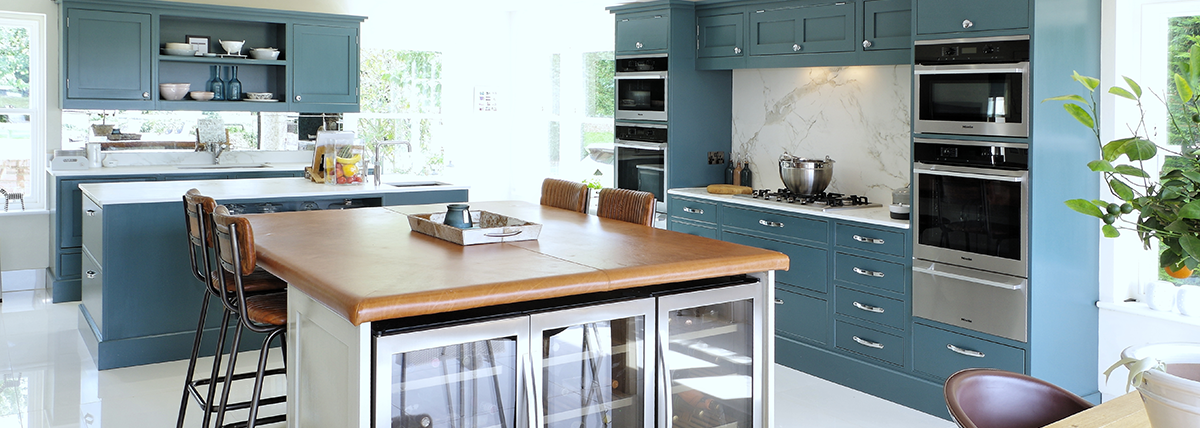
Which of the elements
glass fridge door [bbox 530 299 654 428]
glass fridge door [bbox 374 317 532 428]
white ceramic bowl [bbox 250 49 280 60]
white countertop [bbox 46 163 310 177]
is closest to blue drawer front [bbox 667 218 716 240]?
glass fridge door [bbox 530 299 654 428]

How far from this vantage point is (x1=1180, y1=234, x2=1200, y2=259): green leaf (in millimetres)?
1187

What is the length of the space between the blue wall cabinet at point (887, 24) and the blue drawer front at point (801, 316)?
1362 millimetres

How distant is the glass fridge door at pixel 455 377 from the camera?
2379 millimetres

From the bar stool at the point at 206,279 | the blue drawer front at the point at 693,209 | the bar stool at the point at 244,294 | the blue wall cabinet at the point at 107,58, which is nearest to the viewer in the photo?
the bar stool at the point at 244,294

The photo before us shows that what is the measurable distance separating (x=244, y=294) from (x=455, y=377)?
1.06m

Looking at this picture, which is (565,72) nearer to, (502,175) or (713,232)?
(502,175)

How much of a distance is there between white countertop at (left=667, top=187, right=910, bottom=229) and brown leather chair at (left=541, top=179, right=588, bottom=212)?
4.19ft

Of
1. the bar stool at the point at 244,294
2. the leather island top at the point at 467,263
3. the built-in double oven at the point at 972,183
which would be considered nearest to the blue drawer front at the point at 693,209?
the built-in double oven at the point at 972,183

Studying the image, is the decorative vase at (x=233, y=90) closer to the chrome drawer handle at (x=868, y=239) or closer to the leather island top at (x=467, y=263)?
the leather island top at (x=467, y=263)

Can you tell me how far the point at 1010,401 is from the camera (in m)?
2.20

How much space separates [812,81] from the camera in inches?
223

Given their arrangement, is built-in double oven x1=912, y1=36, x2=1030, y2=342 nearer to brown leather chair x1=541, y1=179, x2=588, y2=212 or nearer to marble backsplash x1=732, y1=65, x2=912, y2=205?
marble backsplash x1=732, y1=65, x2=912, y2=205

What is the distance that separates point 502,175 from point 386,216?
5.22m

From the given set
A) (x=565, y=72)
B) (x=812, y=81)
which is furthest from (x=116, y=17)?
(x=812, y=81)
